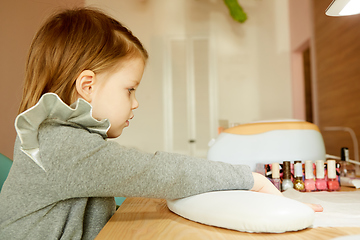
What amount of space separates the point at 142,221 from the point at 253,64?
11.9 ft

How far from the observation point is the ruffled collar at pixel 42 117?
0.49m

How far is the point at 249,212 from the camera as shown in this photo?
458 millimetres

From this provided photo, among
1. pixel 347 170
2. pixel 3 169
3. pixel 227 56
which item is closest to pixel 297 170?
pixel 347 170

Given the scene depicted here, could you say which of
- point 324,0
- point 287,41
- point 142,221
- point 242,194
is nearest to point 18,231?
point 142,221

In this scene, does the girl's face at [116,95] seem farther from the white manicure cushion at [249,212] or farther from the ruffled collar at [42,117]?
the white manicure cushion at [249,212]

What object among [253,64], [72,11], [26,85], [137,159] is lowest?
[137,159]

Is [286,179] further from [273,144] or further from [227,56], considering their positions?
[227,56]

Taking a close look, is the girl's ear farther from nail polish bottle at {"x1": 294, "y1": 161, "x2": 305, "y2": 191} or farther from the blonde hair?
nail polish bottle at {"x1": 294, "y1": 161, "x2": 305, "y2": 191}

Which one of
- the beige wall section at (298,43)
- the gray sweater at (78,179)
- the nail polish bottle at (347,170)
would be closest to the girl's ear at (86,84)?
the gray sweater at (78,179)

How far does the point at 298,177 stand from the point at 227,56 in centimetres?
324

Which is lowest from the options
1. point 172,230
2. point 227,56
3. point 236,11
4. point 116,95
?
point 172,230

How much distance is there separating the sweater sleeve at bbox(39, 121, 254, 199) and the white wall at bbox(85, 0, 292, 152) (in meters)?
3.36

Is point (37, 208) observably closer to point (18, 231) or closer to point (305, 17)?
point (18, 231)

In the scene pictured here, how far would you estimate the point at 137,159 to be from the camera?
53cm
